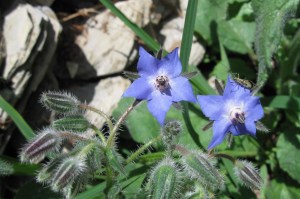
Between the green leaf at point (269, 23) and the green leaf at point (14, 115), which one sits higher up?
the green leaf at point (14, 115)

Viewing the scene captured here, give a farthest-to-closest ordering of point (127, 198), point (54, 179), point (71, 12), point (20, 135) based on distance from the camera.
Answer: point (71, 12)
point (20, 135)
point (127, 198)
point (54, 179)

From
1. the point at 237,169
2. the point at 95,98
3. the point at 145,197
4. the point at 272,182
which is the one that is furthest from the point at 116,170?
the point at 272,182

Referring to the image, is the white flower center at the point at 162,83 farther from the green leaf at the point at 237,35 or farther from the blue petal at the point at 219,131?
the green leaf at the point at 237,35

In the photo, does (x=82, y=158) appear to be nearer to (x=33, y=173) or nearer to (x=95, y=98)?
(x=33, y=173)

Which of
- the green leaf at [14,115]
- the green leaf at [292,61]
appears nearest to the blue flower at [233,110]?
the green leaf at [292,61]

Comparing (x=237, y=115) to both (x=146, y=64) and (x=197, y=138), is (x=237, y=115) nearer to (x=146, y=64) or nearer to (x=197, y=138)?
(x=146, y=64)
